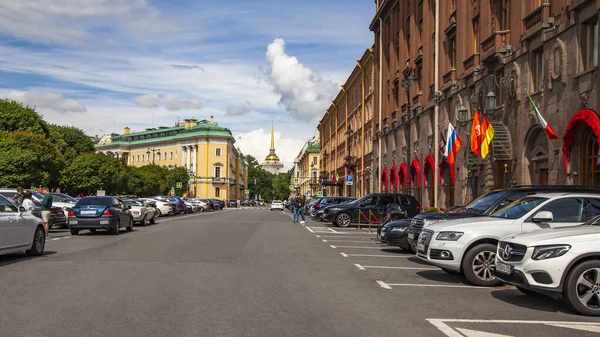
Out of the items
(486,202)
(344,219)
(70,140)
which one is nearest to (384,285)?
(486,202)

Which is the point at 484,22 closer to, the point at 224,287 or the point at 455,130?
the point at 455,130

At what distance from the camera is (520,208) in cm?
1146

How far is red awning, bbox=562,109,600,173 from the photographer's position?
59.5 feet

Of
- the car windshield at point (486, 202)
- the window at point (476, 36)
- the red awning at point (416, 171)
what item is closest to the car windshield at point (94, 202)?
the car windshield at point (486, 202)

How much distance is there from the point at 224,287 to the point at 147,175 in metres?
89.9

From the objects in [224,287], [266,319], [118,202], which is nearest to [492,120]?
[118,202]

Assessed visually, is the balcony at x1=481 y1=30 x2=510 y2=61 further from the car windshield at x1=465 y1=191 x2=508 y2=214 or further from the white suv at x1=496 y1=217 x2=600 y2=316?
the white suv at x1=496 y1=217 x2=600 y2=316

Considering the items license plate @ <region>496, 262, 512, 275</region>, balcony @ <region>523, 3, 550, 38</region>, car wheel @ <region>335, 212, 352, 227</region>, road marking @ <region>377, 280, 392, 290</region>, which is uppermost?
balcony @ <region>523, 3, 550, 38</region>

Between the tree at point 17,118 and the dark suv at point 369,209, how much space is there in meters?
36.4

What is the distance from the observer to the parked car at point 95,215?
22.7 meters

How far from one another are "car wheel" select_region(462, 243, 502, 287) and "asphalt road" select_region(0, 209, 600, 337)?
25cm

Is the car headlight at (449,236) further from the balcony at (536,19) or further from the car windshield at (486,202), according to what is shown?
the balcony at (536,19)

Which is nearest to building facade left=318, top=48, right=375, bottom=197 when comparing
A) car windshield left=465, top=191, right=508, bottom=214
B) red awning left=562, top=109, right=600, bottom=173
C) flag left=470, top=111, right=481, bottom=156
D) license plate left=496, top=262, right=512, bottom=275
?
flag left=470, top=111, right=481, bottom=156

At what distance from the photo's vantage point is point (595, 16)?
1862 centimetres
